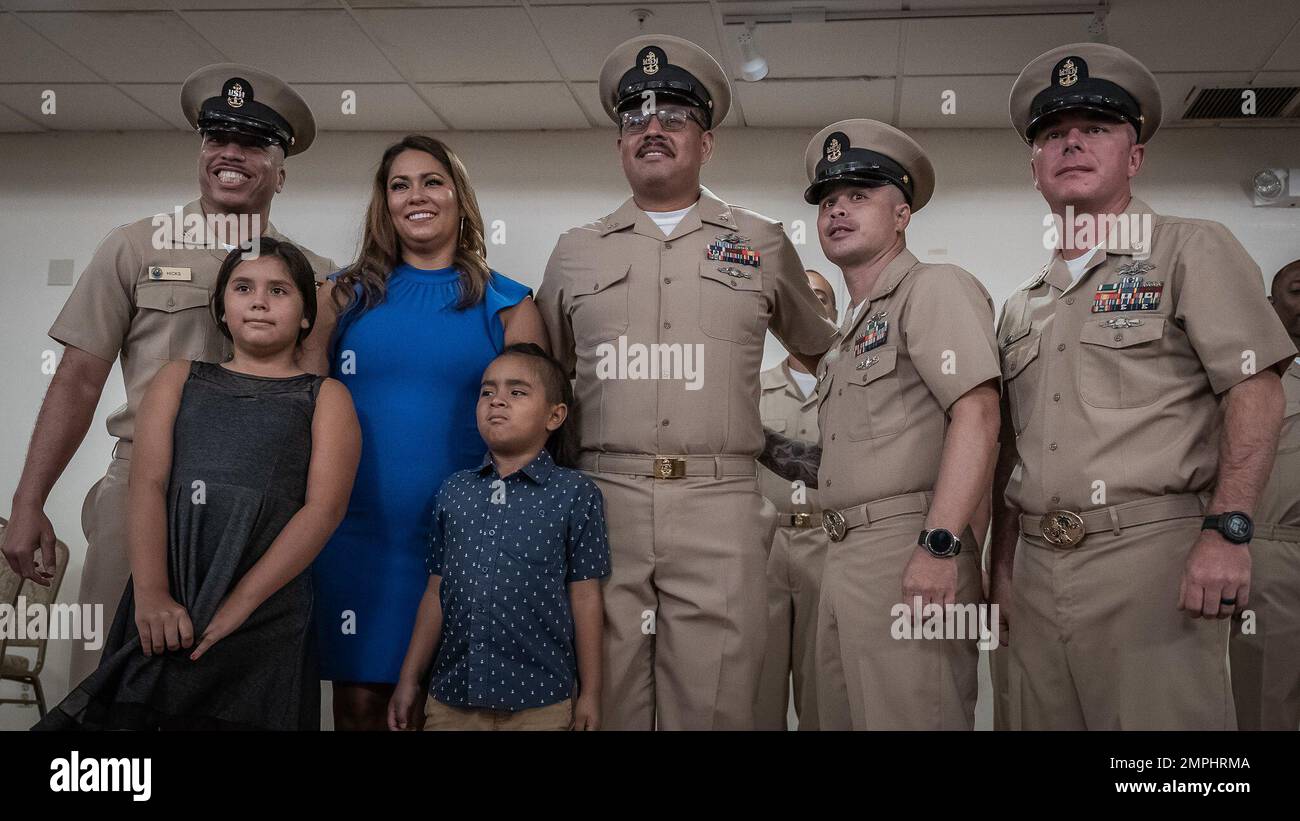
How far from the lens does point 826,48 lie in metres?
4.72

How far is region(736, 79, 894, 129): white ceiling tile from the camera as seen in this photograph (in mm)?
→ 5059

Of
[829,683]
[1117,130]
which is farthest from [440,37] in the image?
[829,683]

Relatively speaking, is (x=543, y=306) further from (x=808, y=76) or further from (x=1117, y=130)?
(x=808, y=76)

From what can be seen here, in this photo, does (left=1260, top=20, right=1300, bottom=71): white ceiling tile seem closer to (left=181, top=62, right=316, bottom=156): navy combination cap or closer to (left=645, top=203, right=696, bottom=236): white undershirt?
(left=645, top=203, right=696, bottom=236): white undershirt

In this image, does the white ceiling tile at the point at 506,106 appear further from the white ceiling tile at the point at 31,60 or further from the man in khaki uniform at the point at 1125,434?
the man in khaki uniform at the point at 1125,434

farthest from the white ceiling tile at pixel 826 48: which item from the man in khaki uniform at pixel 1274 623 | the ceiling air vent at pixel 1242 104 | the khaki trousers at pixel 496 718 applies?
the khaki trousers at pixel 496 718

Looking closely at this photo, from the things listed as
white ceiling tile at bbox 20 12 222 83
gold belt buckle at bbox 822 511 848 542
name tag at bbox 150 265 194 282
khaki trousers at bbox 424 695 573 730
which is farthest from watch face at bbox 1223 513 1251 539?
white ceiling tile at bbox 20 12 222 83

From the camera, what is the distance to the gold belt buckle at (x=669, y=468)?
237 centimetres

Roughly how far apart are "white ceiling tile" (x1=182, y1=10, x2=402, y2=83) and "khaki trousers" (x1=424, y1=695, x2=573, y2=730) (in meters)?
3.25

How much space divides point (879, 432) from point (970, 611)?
15.8 inches

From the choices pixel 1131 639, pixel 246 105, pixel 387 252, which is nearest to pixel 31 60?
pixel 246 105

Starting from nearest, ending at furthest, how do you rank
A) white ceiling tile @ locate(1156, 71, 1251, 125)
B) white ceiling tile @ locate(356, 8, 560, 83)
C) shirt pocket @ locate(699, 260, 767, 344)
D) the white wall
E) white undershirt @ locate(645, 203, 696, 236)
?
1. shirt pocket @ locate(699, 260, 767, 344)
2. white undershirt @ locate(645, 203, 696, 236)
3. white ceiling tile @ locate(356, 8, 560, 83)
4. white ceiling tile @ locate(1156, 71, 1251, 125)
5. the white wall

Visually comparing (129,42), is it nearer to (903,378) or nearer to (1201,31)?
(903,378)

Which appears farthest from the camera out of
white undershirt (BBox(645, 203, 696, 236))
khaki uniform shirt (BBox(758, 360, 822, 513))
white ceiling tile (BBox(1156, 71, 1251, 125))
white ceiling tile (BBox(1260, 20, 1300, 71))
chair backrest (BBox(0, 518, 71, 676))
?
white ceiling tile (BBox(1156, 71, 1251, 125))
